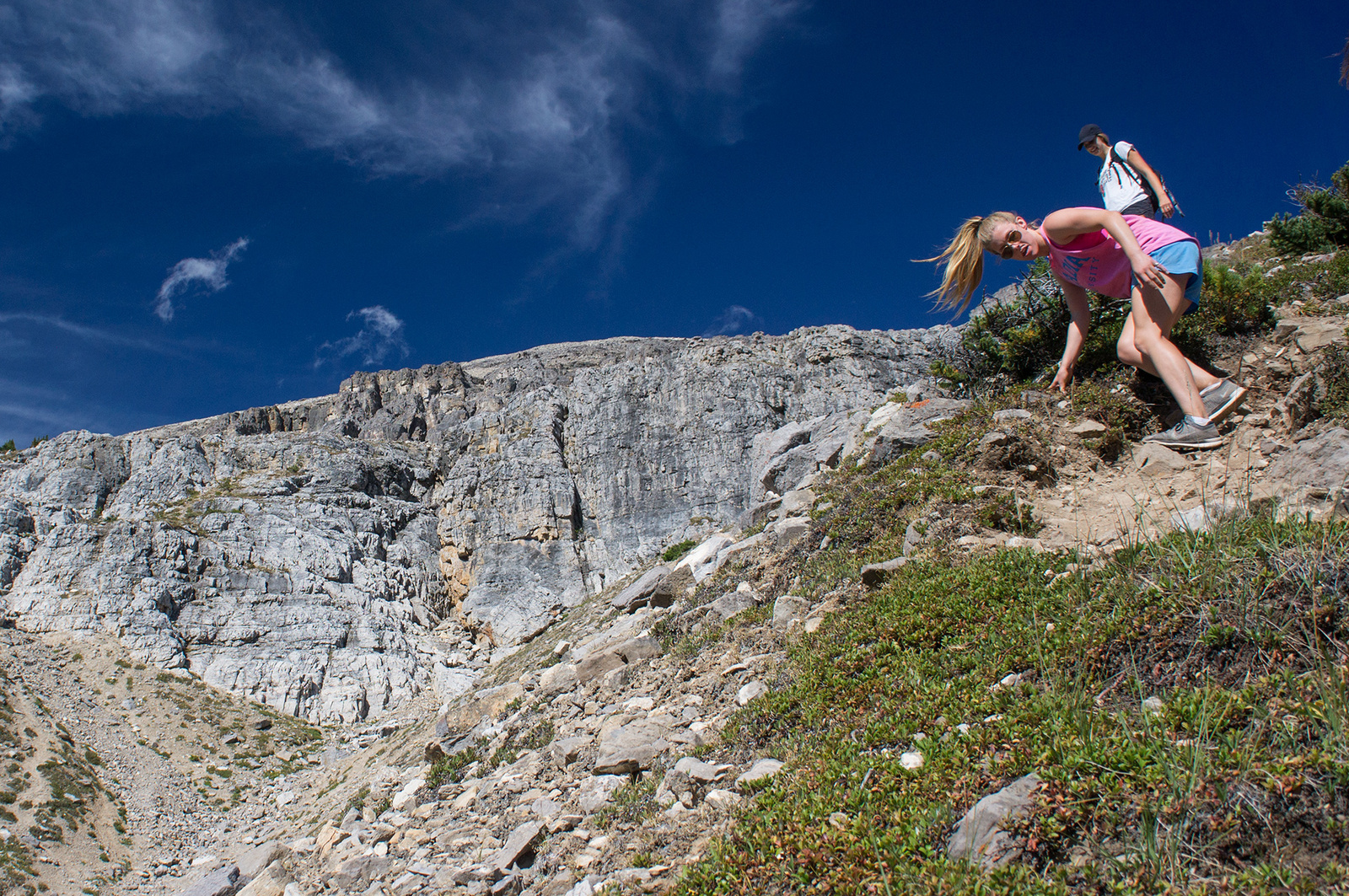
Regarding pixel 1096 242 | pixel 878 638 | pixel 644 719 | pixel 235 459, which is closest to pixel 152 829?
pixel 644 719

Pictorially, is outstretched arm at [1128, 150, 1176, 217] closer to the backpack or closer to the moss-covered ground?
the backpack

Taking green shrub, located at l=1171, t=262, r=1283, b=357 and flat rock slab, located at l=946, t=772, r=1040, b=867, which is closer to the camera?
flat rock slab, located at l=946, t=772, r=1040, b=867

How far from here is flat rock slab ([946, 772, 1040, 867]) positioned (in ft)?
9.52

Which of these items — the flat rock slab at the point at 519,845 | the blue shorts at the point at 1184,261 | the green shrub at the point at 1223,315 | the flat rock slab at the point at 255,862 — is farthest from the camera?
the flat rock slab at the point at 255,862

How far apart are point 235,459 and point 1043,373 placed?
253ft

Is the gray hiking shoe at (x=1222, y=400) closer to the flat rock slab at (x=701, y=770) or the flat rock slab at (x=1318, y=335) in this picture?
the flat rock slab at (x=1318, y=335)

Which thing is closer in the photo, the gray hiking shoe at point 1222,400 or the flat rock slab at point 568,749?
the gray hiking shoe at point 1222,400

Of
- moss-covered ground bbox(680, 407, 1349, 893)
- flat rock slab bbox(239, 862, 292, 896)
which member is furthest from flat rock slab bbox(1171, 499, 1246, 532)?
flat rock slab bbox(239, 862, 292, 896)

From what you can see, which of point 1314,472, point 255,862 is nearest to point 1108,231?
point 1314,472

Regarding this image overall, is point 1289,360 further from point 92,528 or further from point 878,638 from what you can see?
point 92,528

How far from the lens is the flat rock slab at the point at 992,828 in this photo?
290 centimetres

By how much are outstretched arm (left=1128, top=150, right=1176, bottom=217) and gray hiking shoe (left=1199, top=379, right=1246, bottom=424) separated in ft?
5.60

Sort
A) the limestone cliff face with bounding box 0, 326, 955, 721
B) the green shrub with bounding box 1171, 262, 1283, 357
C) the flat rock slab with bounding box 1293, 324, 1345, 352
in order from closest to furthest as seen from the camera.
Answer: the flat rock slab with bounding box 1293, 324, 1345, 352 < the green shrub with bounding box 1171, 262, 1283, 357 < the limestone cliff face with bounding box 0, 326, 955, 721

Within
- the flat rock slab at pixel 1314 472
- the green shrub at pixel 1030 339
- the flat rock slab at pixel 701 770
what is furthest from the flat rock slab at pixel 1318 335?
the flat rock slab at pixel 701 770
